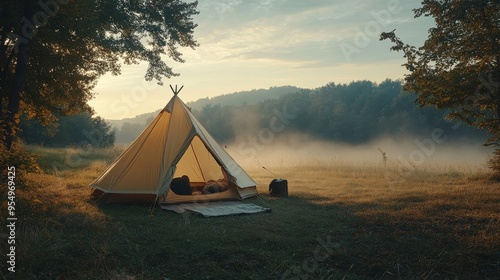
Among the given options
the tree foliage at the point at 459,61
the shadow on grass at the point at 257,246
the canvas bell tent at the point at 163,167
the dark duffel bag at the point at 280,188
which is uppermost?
the tree foliage at the point at 459,61

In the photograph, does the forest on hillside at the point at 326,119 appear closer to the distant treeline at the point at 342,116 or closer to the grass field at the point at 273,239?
the distant treeline at the point at 342,116

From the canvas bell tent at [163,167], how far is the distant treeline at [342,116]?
3409 centimetres

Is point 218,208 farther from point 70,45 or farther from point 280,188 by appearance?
point 70,45

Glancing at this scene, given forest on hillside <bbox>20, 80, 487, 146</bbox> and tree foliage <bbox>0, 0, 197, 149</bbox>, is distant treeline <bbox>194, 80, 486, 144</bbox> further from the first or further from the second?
tree foliage <bbox>0, 0, 197, 149</bbox>

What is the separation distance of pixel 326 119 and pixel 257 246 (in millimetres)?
50902

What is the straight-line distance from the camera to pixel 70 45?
1016 cm

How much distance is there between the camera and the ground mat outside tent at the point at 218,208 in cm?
810

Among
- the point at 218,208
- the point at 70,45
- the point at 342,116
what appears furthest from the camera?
the point at 342,116

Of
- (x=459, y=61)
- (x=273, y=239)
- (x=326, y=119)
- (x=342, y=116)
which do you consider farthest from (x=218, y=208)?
(x=326, y=119)

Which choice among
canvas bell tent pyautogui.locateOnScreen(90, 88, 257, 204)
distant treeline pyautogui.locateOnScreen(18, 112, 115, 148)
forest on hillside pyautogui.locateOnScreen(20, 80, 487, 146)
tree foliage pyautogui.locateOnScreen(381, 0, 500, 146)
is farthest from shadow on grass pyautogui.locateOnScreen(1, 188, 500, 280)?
distant treeline pyautogui.locateOnScreen(18, 112, 115, 148)

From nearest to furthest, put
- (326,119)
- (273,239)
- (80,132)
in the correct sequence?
(273,239) → (80,132) → (326,119)

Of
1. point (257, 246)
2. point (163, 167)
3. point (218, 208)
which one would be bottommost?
point (257, 246)

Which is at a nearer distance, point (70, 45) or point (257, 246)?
point (257, 246)

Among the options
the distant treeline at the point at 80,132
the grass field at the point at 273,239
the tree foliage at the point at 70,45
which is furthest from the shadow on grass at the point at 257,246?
the distant treeline at the point at 80,132
